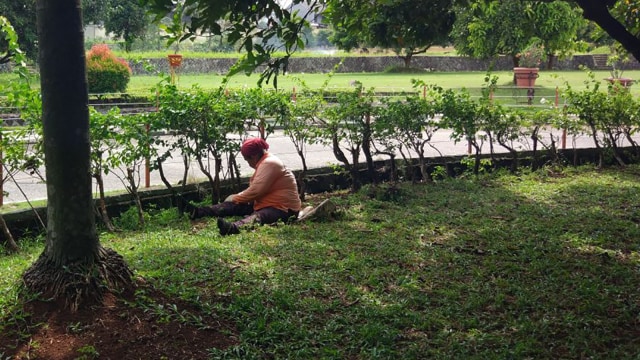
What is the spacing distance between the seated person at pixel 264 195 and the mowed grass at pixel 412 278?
230mm

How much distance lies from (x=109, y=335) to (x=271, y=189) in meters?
3.64

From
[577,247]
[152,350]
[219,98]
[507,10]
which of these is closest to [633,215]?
[577,247]

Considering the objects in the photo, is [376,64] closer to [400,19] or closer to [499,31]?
[499,31]

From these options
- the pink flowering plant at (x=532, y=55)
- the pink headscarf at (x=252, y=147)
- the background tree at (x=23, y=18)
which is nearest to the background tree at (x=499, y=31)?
the pink flowering plant at (x=532, y=55)

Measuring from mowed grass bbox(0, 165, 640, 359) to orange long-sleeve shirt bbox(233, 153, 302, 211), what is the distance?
35 cm

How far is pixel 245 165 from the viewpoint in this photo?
11.9m

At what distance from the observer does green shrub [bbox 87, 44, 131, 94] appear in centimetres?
2512

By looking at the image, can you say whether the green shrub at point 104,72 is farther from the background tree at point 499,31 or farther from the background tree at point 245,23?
the background tree at point 245,23

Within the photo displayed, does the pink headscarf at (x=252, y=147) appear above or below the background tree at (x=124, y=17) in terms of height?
below

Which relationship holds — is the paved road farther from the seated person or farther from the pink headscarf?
the pink headscarf

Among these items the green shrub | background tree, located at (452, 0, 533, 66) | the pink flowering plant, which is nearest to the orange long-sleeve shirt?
the green shrub

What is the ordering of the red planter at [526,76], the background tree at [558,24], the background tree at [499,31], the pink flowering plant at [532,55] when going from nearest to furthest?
the background tree at [499,31], the background tree at [558,24], the red planter at [526,76], the pink flowering plant at [532,55]

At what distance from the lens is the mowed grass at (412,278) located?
429 cm

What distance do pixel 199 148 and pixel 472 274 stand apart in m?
3.66
